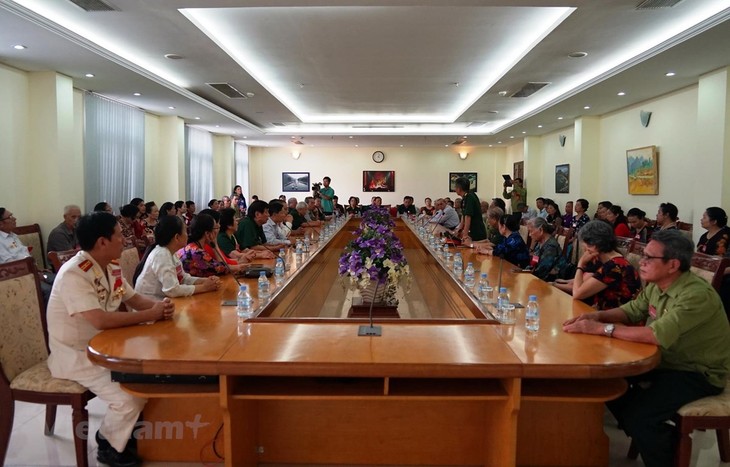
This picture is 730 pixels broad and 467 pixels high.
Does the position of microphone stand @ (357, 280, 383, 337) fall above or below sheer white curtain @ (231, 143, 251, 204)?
below

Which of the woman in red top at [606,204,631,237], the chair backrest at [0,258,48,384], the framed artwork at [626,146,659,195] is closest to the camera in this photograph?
the chair backrest at [0,258,48,384]

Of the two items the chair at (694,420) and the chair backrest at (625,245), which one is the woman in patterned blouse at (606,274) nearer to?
the chair at (694,420)

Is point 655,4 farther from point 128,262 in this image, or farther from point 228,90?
point 228,90

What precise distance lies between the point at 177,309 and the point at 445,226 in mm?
5900

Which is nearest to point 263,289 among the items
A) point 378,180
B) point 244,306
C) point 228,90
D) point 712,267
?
point 244,306

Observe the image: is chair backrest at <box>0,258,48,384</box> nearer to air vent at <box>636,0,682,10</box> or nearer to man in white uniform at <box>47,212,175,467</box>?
man in white uniform at <box>47,212,175,467</box>

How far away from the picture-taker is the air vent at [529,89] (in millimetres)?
6781

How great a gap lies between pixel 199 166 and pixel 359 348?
9825 millimetres

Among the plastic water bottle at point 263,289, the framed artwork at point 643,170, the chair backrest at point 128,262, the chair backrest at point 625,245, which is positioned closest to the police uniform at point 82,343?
the plastic water bottle at point 263,289

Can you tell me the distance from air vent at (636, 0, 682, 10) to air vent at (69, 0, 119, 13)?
4014 mm

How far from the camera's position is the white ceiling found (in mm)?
4113

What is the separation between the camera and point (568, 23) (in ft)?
13.9

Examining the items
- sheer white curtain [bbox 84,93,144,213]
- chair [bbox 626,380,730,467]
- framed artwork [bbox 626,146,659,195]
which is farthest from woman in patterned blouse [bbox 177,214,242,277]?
framed artwork [bbox 626,146,659,195]

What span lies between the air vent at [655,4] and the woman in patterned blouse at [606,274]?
7.31 ft
